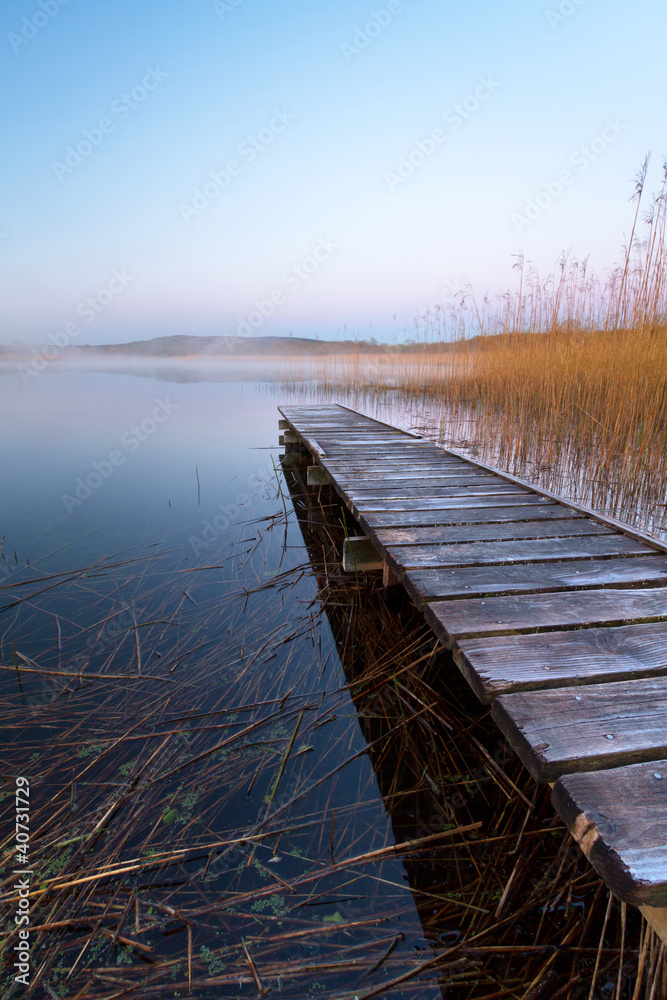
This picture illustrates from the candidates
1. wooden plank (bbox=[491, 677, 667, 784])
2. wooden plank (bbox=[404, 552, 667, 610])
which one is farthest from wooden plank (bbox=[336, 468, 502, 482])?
wooden plank (bbox=[491, 677, 667, 784])

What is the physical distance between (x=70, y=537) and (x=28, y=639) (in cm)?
147

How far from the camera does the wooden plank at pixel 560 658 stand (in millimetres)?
1000

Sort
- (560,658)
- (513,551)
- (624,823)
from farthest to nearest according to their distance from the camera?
→ 1. (513,551)
2. (560,658)
3. (624,823)

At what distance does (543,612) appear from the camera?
1.30 metres

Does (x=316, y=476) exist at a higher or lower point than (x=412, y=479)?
lower

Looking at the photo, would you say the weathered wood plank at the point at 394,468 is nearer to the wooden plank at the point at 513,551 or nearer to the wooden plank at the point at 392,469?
the wooden plank at the point at 392,469

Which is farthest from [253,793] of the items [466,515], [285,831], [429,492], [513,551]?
[429,492]

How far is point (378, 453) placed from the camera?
11.6 feet

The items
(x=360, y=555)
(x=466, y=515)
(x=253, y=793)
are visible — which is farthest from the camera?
(x=360, y=555)

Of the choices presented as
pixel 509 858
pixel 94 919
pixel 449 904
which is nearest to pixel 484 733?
pixel 509 858

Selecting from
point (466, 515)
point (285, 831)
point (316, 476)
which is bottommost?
point (285, 831)

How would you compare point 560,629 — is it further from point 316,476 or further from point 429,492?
point 316,476

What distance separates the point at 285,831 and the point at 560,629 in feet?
2.73

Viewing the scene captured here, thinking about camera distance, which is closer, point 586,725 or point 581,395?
point 586,725
